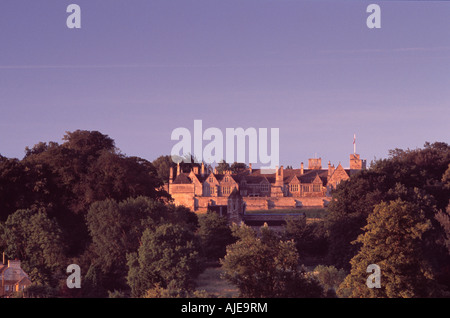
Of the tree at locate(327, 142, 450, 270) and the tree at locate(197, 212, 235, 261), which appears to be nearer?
the tree at locate(327, 142, 450, 270)

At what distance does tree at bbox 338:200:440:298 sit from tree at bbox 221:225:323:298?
3.76 meters

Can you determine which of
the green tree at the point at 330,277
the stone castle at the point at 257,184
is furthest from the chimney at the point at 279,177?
the green tree at the point at 330,277

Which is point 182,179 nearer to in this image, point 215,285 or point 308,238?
point 308,238

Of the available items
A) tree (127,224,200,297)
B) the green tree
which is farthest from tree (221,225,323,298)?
the green tree

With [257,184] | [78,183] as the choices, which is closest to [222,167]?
[257,184]

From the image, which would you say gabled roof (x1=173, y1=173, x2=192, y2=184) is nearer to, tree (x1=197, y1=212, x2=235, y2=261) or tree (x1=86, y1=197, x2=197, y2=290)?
tree (x1=197, y1=212, x2=235, y2=261)

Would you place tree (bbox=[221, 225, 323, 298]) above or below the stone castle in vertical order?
below

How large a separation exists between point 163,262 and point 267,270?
8.28 metres

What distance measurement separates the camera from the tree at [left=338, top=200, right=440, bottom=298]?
30.0 meters

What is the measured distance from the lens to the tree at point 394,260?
30.0 m

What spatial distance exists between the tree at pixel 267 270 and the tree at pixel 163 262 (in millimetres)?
6022

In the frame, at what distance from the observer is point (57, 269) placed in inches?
1497

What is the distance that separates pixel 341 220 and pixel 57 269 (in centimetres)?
2509
